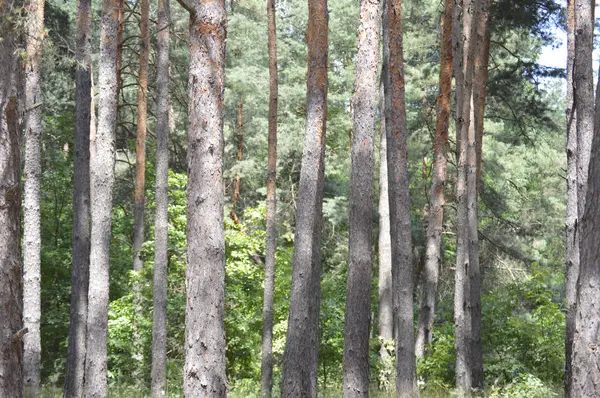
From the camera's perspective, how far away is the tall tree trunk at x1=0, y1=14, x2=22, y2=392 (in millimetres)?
8047

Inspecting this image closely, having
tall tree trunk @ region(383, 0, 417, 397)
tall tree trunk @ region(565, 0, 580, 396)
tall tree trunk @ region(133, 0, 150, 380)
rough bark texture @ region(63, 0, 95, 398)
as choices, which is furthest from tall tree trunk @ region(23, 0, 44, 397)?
tall tree trunk @ region(133, 0, 150, 380)

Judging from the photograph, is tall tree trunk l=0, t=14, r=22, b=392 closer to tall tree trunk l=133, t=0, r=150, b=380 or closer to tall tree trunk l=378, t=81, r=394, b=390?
tall tree trunk l=378, t=81, r=394, b=390

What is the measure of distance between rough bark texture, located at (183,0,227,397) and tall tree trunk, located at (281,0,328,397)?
193 inches

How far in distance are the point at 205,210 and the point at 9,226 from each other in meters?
1.86

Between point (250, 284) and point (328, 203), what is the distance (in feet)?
17.0

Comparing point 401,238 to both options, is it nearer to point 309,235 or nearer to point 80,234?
point 309,235

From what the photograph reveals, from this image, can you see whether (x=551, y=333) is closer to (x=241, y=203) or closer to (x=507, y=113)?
(x=507, y=113)

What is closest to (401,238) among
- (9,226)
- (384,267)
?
(9,226)

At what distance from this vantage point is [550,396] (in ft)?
53.2

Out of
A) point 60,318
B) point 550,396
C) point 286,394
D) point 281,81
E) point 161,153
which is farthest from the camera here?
point 281,81

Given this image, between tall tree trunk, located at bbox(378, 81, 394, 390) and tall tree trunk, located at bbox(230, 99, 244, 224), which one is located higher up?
tall tree trunk, located at bbox(230, 99, 244, 224)

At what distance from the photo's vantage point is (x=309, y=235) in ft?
43.8

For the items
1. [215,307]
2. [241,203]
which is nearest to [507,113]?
[241,203]

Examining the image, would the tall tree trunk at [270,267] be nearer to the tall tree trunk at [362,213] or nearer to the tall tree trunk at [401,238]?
the tall tree trunk at [401,238]
